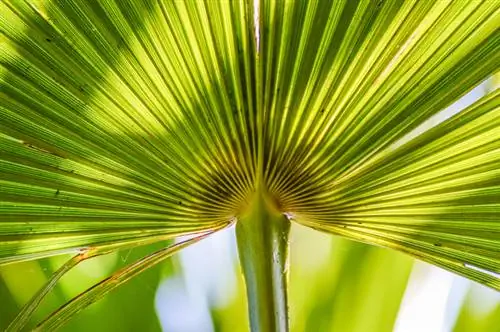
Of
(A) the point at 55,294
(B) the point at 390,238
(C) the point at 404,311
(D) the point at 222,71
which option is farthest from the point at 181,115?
(C) the point at 404,311

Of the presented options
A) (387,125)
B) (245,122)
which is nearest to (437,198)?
(387,125)

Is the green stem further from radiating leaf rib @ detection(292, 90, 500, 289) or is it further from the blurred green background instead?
the blurred green background

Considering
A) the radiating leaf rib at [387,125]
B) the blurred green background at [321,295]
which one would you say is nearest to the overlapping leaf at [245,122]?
the radiating leaf rib at [387,125]

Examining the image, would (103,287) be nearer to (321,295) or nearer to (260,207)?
(260,207)

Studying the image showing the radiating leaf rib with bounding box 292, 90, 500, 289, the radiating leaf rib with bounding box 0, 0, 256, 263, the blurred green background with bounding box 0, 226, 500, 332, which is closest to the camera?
the radiating leaf rib with bounding box 0, 0, 256, 263

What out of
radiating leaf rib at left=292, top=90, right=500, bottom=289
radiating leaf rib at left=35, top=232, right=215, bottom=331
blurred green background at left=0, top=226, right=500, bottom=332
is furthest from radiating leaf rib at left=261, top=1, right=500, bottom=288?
blurred green background at left=0, top=226, right=500, bottom=332

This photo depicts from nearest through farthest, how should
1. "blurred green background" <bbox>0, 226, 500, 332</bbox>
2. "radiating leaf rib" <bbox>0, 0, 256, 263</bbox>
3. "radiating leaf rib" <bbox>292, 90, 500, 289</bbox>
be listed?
"radiating leaf rib" <bbox>0, 0, 256, 263</bbox> → "radiating leaf rib" <bbox>292, 90, 500, 289</bbox> → "blurred green background" <bbox>0, 226, 500, 332</bbox>
